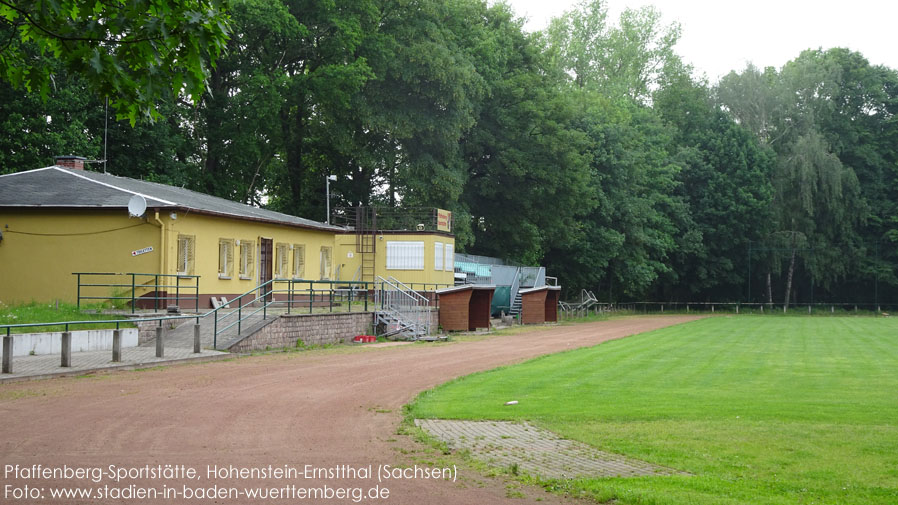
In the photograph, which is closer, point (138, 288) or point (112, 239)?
point (138, 288)

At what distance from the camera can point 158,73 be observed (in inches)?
340

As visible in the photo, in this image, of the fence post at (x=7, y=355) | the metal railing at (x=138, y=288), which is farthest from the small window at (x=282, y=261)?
the fence post at (x=7, y=355)

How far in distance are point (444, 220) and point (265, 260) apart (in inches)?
470

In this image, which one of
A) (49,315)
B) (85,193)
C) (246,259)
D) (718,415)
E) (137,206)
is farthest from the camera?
(246,259)

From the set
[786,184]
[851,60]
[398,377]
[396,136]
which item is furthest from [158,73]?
[851,60]

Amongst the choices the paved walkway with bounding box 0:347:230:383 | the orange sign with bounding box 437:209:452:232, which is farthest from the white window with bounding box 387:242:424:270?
the paved walkway with bounding box 0:347:230:383

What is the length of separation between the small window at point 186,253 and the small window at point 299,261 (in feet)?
23.8

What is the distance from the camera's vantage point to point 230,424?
39.9ft

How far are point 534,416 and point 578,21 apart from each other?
3019 inches

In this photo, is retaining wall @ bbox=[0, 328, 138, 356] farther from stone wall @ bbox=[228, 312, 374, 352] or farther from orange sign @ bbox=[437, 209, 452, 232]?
orange sign @ bbox=[437, 209, 452, 232]

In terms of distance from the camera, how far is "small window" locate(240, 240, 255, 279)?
103ft

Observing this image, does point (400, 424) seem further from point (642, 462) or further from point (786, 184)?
point (786, 184)

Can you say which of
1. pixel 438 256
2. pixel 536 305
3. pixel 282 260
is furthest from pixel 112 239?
pixel 536 305

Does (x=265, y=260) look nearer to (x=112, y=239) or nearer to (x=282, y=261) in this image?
(x=282, y=261)
